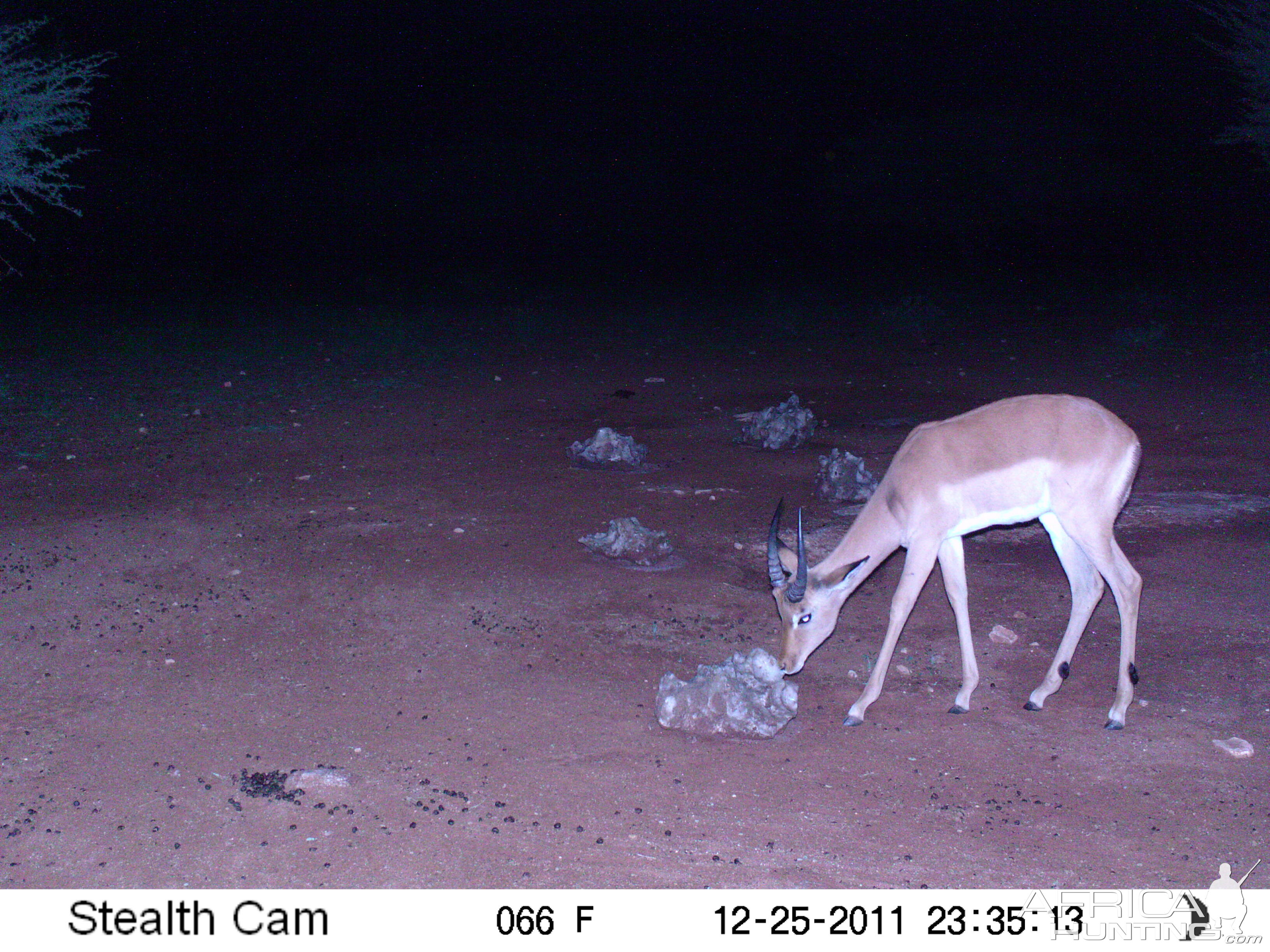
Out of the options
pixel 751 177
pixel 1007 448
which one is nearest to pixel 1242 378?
pixel 1007 448

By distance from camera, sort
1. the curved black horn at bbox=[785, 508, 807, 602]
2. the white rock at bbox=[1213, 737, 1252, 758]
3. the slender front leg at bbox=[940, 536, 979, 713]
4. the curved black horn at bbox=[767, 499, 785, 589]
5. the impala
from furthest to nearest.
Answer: the slender front leg at bbox=[940, 536, 979, 713] → the impala → the curved black horn at bbox=[767, 499, 785, 589] → the curved black horn at bbox=[785, 508, 807, 602] → the white rock at bbox=[1213, 737, 1252, 758]

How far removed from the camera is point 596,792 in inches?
194

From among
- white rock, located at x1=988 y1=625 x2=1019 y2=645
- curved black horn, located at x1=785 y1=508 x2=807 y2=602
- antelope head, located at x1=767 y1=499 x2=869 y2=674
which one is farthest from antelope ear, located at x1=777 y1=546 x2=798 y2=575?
white rock, located at x1=988 y1=625 x2=1019 y2=645

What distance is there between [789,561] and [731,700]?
33.8 inches

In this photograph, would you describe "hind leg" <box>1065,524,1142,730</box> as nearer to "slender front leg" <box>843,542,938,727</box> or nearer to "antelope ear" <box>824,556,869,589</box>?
"slender front leg" <box>843,542,938,727</box>

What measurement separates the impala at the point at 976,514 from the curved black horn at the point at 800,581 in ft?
0.08

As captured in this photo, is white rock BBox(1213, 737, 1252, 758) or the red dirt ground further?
white rock BBox(1213, 737, 1252, 758)

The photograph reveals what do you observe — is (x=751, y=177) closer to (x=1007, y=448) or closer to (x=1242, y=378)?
→ (x=1242, y=378)

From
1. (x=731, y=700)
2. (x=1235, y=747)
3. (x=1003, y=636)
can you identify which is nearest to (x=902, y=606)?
(x=731, y=700)

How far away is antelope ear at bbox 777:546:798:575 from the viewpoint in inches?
231

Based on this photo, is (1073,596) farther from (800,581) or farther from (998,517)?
(800,581)

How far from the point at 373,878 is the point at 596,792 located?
109 cm

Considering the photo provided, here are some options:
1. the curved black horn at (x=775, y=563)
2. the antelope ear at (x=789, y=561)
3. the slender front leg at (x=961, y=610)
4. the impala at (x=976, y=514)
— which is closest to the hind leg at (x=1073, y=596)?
the impala at (x=976, y=514)

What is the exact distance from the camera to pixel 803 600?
571 centimetres
